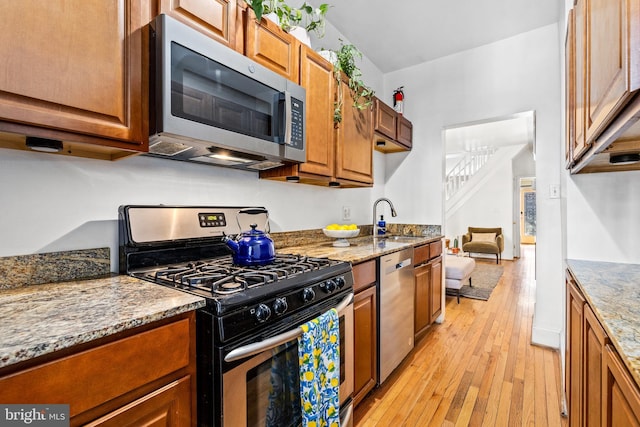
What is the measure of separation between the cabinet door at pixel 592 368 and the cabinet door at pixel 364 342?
3.04 ft

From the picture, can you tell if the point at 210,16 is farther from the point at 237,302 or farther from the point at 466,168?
the point at 466,168

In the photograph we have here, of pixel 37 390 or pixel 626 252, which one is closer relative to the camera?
pixel 37 390

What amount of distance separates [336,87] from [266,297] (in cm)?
155

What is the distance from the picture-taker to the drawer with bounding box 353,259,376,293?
1.61 m

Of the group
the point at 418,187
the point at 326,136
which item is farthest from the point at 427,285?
the point at 326,136

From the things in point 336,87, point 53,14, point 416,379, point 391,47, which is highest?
point 391,47

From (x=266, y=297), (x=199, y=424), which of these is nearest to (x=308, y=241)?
(x=266, y=297)

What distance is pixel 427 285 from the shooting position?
263 centimetres

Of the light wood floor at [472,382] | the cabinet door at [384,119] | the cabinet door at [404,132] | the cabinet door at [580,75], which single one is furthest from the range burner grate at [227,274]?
the cabinet door at [404,132]

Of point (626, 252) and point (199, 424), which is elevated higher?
point (626, 252)

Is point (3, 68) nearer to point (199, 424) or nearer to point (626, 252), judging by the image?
point (199, 424)

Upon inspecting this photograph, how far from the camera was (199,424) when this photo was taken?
2.92 ft

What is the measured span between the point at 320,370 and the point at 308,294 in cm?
29

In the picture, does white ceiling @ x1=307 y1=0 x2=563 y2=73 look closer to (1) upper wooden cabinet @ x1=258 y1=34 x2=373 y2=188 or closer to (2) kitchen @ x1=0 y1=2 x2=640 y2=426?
(2) kitchen @ x1=0 y1=2 x2=640 y2=426
